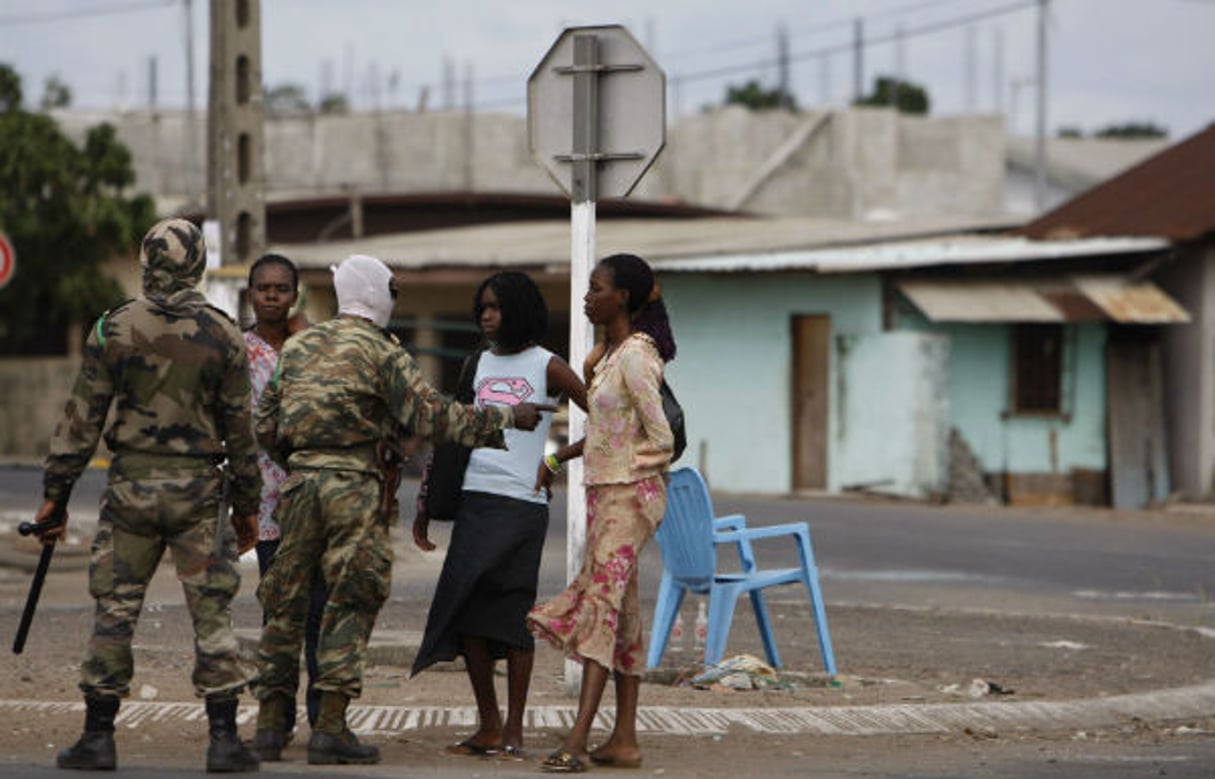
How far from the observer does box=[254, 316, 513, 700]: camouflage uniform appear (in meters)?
7.71

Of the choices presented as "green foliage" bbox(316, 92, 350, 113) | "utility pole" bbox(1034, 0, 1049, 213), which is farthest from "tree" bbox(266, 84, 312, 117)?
"utility pole" bbox(1034, 0, 1049, 213)

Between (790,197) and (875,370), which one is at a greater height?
(790,197)

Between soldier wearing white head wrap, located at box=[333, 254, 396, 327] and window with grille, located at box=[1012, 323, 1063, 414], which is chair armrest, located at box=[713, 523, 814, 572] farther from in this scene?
window with grille, located at box=[1012, 323, 1063, 414]

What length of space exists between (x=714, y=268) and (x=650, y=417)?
792 inches

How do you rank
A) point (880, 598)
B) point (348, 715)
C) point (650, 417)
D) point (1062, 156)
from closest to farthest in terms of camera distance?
point (650, 417) → point (348, 715) → point (880, 598) → point (1062, 156)

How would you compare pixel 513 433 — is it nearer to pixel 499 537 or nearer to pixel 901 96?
pixel 499 537

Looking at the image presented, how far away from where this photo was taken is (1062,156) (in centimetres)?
7112

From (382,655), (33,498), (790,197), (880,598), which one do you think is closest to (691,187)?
(790,197)

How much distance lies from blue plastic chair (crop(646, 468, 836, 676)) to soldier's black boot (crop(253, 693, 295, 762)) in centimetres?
282

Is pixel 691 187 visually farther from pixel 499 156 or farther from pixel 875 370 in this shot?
pixel 875 370

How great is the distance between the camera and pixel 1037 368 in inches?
1168

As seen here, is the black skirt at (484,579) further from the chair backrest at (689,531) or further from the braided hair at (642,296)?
the chair backrest at (689,531)

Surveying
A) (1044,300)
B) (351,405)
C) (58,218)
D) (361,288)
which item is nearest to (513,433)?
(351,405)

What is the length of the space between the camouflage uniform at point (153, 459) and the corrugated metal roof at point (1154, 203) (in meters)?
21.7
